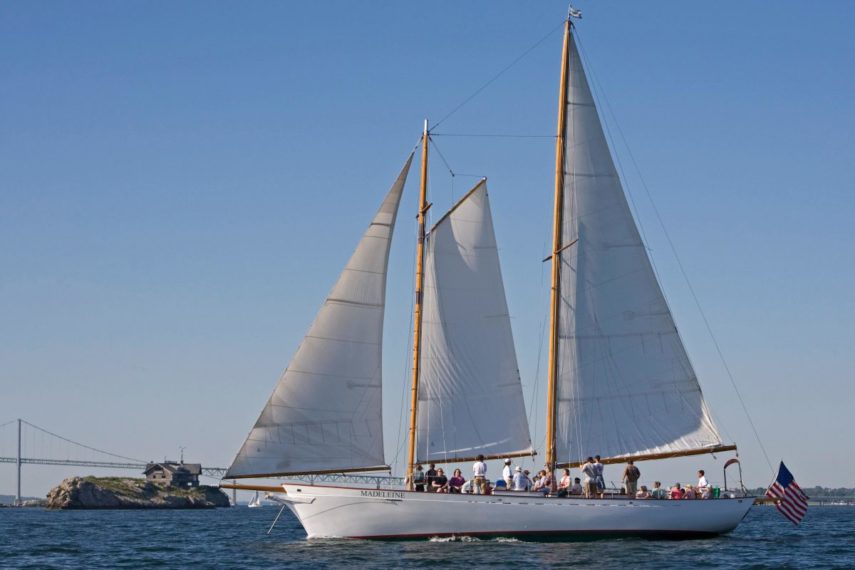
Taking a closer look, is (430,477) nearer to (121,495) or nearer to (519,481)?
(519,481)

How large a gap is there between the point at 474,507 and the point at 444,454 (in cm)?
295

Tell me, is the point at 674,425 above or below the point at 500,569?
above

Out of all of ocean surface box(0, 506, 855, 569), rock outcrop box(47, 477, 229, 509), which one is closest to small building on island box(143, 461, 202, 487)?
rock outcrop box(47, 477, 229, 509)

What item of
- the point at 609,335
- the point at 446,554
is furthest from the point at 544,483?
the point at 446,554

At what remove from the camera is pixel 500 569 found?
38406 mm

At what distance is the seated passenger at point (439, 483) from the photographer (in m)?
Answer: 47.8

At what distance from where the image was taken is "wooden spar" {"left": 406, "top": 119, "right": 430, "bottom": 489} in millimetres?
49250

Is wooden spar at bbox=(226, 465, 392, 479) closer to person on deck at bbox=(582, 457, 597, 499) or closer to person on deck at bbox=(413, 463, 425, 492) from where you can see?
A: person on deck at bbox=(413, 463, 425, 492)

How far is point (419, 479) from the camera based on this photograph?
4875cm

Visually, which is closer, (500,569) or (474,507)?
(500,569)

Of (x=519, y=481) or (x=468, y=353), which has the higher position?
(x=468, y=353)

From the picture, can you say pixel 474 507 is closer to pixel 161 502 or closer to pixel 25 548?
pixel 25 548

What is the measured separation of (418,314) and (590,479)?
9.82m

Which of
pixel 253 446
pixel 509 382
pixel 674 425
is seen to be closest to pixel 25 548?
pixel 253 446
